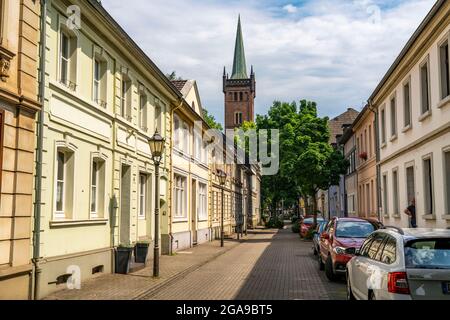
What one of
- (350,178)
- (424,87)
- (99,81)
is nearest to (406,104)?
(424,87)

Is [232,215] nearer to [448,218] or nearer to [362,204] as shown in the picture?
[362,204]

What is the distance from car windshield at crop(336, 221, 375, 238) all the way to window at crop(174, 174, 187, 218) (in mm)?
10718

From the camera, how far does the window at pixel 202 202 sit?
101 ft

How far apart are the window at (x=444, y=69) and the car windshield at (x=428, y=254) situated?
9.82m

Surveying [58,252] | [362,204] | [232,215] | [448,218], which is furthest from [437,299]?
[232,215]

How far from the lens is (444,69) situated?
16.2 metres

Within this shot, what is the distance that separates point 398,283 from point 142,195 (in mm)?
14358

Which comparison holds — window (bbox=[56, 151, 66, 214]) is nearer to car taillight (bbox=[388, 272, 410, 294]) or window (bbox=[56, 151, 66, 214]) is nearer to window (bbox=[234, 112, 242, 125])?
car taillight (bbox=[388, 272, 410, 294])

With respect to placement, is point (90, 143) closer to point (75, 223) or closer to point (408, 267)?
point (75, 223)

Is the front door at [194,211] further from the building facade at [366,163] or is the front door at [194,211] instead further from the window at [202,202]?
the building facade at [366,163]

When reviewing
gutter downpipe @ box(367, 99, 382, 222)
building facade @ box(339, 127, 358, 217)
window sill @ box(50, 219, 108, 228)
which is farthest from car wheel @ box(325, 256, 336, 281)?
building facade @ box(339, 127, 358, 217)

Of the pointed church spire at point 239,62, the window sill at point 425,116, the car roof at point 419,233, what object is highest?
the pointed church spire at point 239,62

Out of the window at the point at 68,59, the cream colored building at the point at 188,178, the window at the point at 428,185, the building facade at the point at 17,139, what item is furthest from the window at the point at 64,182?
the window at the point at 428,185

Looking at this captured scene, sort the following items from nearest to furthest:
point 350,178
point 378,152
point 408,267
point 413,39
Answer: point 408,267, point 413,39, point 378,152, point 350,178
